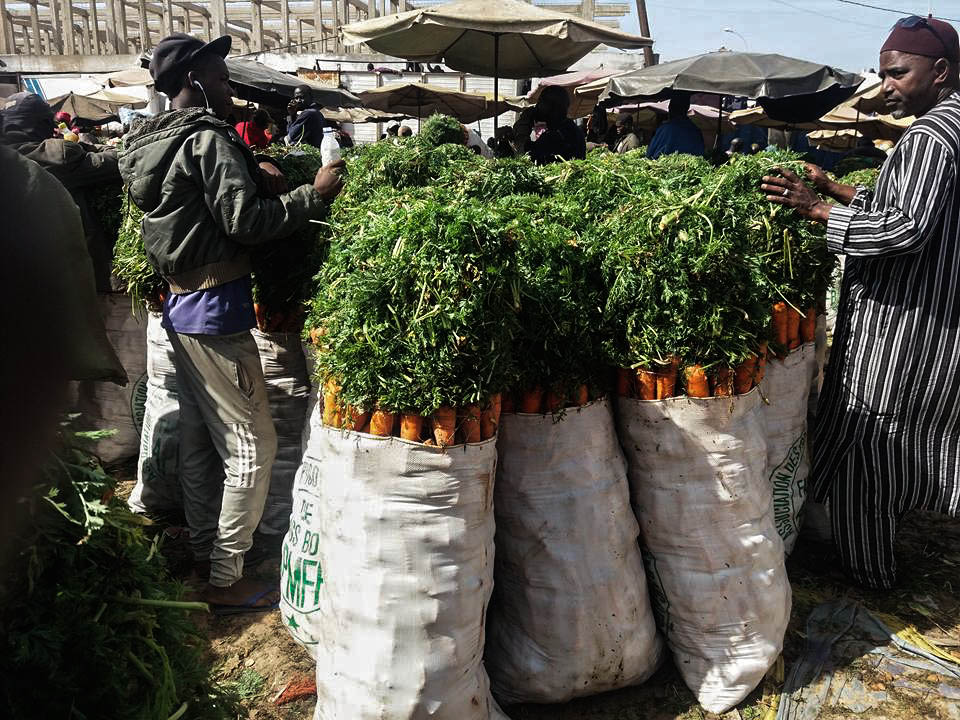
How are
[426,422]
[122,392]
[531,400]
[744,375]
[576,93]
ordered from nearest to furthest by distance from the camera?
[426,422], [531,400], [744,375], [122,392], [576,93]

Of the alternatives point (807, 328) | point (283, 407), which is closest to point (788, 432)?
point (807, 328)

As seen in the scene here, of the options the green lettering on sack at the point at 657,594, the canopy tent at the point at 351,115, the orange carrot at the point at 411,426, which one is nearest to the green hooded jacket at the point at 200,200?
the orange carrot at the point at 411,426

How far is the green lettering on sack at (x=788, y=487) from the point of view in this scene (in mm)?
3092

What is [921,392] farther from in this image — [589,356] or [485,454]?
[485,454]

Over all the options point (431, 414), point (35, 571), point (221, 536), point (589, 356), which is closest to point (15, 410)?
point (35, 571)

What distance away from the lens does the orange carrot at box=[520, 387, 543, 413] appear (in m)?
2.31

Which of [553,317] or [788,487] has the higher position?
[553,317]

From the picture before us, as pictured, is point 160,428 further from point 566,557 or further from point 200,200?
point 566,557

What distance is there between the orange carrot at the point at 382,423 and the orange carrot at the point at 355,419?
0.09ft

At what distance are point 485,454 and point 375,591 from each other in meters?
0.47

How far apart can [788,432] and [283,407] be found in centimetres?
212

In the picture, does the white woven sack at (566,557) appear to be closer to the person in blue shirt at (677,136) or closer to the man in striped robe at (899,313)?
the man in striped robe at (899,313)

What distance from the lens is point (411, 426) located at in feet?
6.55

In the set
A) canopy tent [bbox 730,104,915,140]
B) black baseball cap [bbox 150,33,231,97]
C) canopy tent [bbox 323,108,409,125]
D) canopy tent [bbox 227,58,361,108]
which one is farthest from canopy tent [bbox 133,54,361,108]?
Result: canopy tent [bbox 730,104,915,140]
